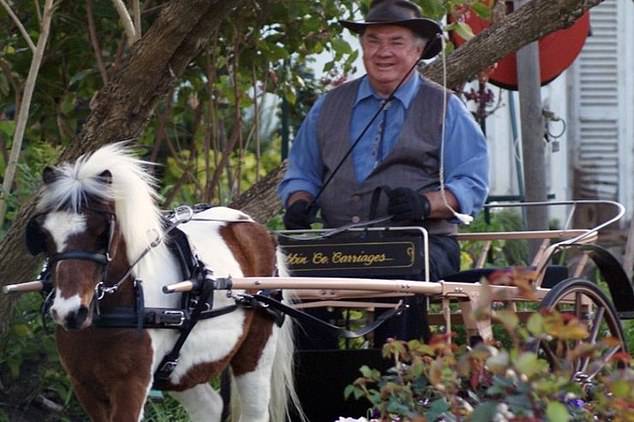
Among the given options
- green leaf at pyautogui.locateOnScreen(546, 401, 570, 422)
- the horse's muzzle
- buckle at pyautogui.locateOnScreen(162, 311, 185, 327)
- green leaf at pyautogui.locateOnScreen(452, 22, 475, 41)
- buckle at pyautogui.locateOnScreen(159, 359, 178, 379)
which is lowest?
buckle at pyautogui.locateOnScreen(159, 359, 178, 379)

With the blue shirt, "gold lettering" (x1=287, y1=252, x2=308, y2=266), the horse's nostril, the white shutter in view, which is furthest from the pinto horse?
the white shutter

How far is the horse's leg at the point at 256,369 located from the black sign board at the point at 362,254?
28cm

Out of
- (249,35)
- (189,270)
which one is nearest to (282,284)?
(189,270)

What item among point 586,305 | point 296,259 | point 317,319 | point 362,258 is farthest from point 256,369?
point 586,305

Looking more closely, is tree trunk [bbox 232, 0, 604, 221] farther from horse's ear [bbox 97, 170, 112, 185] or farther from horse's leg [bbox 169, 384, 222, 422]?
horse's ear [bbox 97, 170, 112, 185]

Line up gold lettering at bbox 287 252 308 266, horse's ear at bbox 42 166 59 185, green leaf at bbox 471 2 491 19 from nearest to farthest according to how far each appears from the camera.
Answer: horse's ear at bbox 42 166 59 185
gold lettering at bbox 287 252 308 266
green leaf at bbox 471 2 491 19

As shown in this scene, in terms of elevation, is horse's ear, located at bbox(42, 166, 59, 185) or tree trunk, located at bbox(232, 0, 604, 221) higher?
tree trunk, located at bbox(232, 0, 604, 221)

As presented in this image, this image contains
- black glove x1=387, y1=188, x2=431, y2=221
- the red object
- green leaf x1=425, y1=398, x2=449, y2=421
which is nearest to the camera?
green leaf x1=425, y1=398, x2=449, y2=421

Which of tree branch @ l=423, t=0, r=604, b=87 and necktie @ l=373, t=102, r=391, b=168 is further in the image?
tree branch @ l=423, t=0, r=604, b=87

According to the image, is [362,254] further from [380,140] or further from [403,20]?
[403,20]

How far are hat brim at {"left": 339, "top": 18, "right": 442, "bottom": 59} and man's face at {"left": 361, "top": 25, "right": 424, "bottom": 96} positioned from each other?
1.0 inches

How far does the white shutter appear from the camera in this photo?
1240 cm

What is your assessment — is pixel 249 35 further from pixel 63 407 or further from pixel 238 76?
pixel 63 407

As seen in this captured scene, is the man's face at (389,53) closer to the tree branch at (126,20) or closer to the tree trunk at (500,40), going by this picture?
the tree branch at (126,20)
